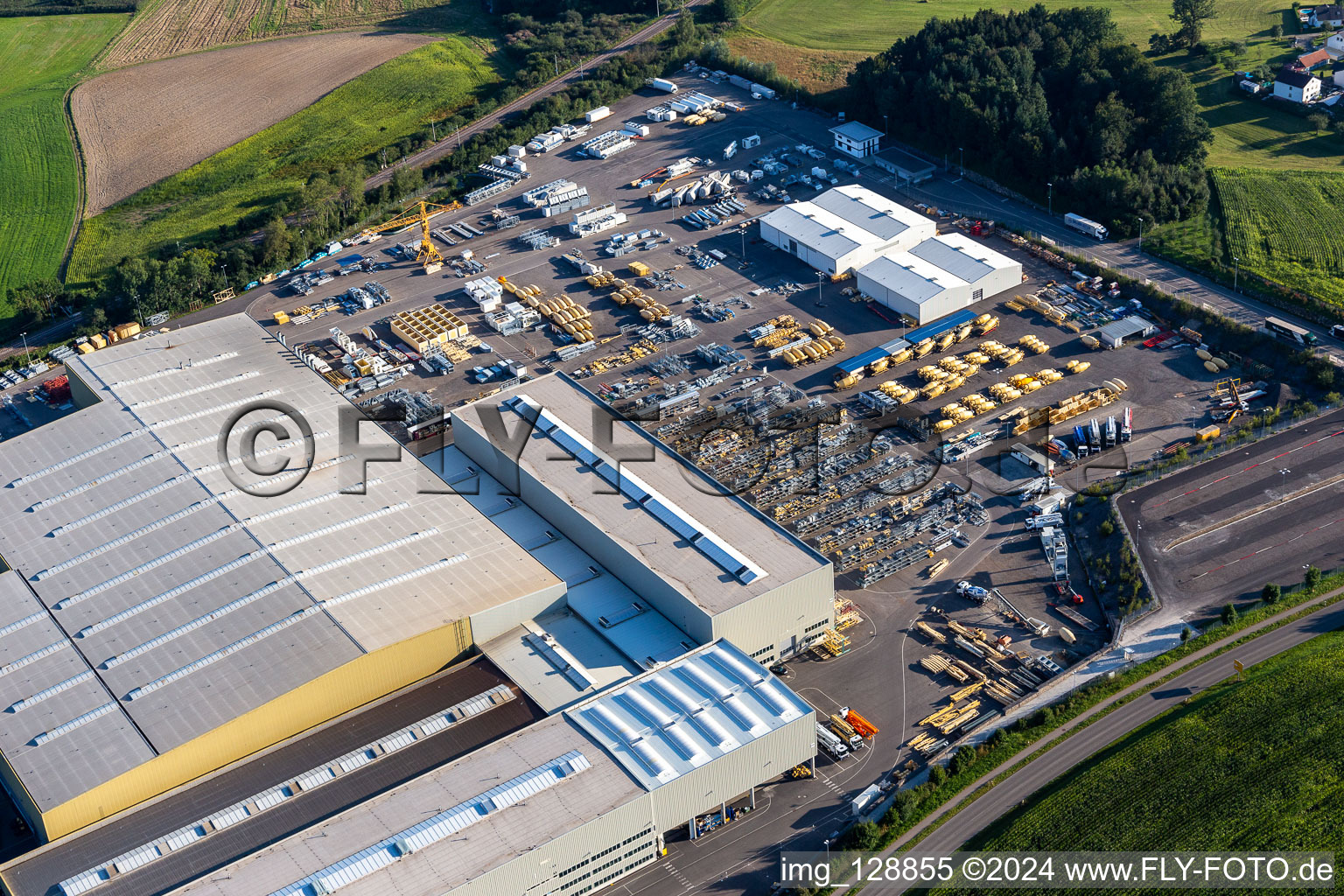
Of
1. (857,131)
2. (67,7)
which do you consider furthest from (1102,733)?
(67,7)

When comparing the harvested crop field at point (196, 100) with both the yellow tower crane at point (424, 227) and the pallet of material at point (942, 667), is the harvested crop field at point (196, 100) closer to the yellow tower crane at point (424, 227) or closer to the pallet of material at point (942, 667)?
the yellow tower crane at point (424, 227)

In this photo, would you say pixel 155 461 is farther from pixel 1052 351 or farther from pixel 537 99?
pixel 537 99

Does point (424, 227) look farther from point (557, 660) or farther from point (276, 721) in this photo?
point (276, 721)

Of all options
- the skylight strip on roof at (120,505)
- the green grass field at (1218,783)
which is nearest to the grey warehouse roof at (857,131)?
the green grass field at (1218,783)

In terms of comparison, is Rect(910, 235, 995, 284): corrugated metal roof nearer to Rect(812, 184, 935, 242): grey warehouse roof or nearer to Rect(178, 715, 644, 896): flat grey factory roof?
Rect(812, 184, 935, 242): grey warehouse roof

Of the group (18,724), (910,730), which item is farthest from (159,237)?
(910,730)

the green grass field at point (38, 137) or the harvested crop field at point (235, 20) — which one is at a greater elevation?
the harvested crop field at point (235, 20)
